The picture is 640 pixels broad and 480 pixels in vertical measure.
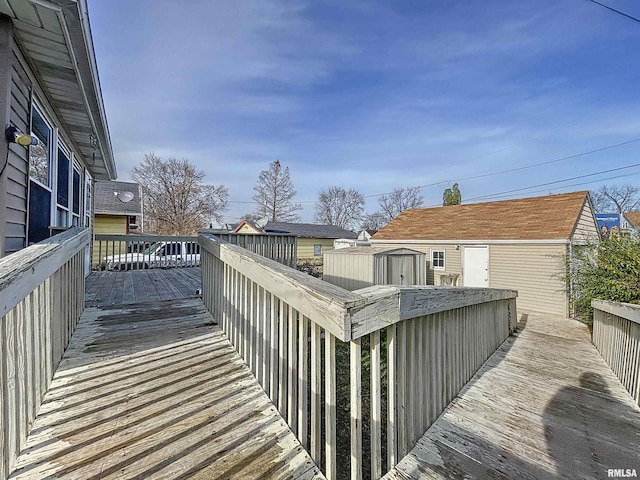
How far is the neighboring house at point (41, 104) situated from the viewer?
7.99 feet

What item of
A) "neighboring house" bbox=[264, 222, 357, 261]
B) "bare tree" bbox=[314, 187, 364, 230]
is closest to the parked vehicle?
"neighboring house" bbox=[264, 222, 357, 261]

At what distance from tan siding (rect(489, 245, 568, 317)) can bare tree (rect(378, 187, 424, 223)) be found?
78.4 ft

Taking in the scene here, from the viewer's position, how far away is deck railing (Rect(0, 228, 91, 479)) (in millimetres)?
1194

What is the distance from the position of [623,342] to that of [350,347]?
4.03 metres

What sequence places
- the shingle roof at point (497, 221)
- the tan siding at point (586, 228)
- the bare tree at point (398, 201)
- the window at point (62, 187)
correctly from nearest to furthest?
the window at point (62, 187) → the tan siding at point (586, 228) → the shingle roof at point (497, 221) → the bare tree at point (398, 201)

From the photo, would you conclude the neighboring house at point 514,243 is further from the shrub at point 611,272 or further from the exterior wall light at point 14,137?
the exterior wall light at point 14,137

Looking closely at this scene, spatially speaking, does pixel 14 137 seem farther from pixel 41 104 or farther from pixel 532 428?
pixel 532 428

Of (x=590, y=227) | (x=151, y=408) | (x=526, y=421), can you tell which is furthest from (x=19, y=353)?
(x=590, y=227)

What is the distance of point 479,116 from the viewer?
16.0 meters

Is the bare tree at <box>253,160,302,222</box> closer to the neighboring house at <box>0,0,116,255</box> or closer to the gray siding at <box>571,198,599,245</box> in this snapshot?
the gray siding at <box>571,198,599,245</box>

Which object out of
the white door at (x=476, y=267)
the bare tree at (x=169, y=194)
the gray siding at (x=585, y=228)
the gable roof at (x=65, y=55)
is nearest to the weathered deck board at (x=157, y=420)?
the gable roof at (x=65, y=55)

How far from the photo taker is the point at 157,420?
1.65 m

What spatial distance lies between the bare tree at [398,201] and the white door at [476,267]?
75.9 feet

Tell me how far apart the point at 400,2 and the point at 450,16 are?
1337 mm
